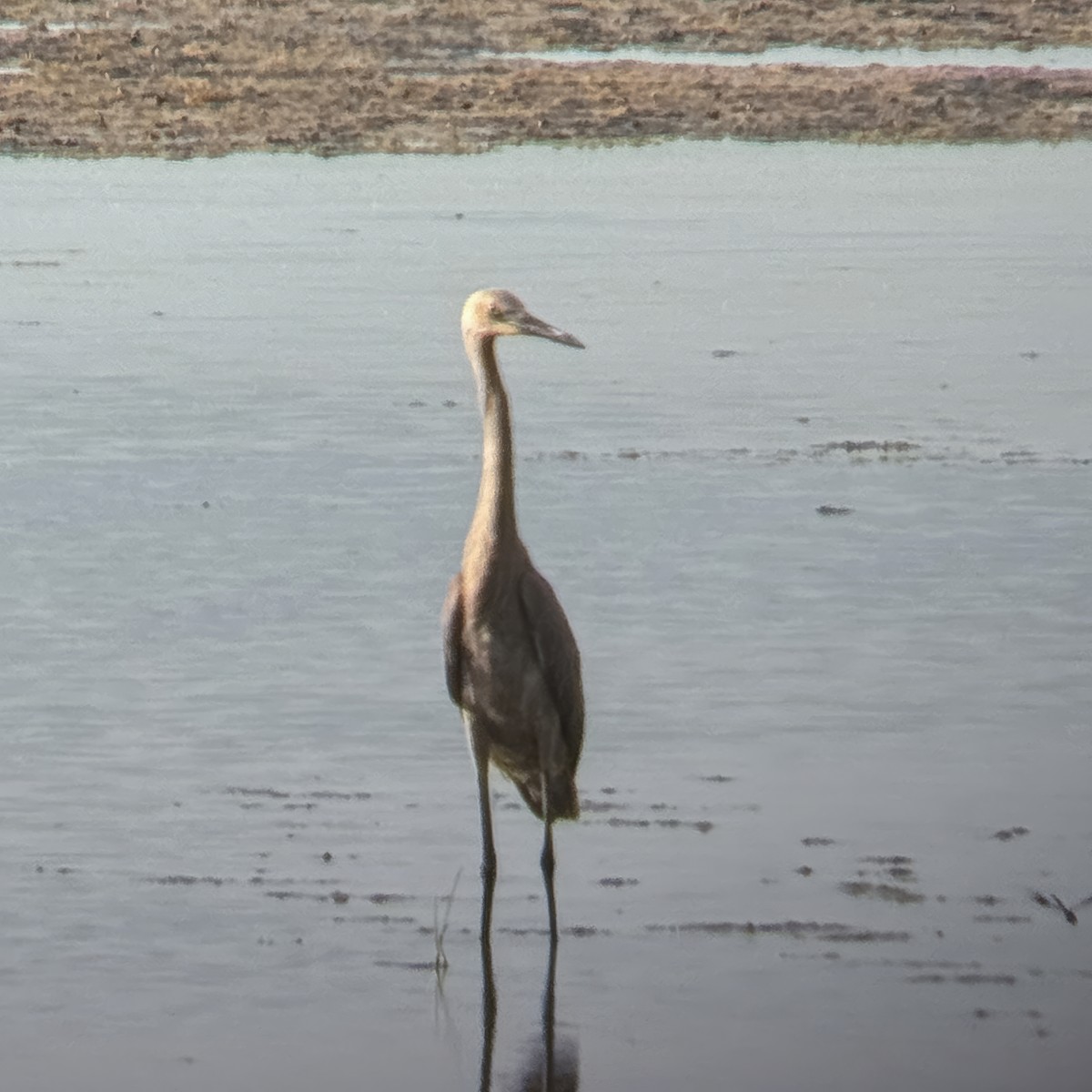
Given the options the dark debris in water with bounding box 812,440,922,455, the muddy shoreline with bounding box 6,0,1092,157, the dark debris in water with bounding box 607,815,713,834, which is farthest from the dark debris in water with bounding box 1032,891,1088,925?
the muddy shoreline with bounding box 6,0,1092,157

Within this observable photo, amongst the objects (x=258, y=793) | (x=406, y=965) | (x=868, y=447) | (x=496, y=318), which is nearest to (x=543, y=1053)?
(x=406, y=965)

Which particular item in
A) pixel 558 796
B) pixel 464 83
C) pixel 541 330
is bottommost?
pixel 464 83

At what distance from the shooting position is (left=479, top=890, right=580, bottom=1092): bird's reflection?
630cm

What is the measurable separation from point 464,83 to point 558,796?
76.5 ft

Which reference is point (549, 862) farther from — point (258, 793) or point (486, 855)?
point (258, 793)

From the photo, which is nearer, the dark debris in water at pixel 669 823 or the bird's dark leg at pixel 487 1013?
the bird's dark leg at pixel 487 1013

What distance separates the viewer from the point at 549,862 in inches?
277

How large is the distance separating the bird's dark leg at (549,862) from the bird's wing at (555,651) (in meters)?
0.16

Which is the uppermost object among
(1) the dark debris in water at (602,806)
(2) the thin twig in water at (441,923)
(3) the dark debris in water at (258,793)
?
(2) the thin twig in water at (441,923)

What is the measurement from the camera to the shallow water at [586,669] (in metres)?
6.62

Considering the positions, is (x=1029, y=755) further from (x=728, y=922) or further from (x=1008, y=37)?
(x=1008, y=37)

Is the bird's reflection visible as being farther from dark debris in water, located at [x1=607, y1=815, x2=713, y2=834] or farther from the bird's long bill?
the bird's long bill

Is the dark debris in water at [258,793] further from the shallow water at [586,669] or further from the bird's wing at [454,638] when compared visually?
the bird's wing at [454,638]

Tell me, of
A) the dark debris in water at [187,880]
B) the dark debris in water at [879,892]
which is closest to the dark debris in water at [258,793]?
the dark debris in water at [187,880]
